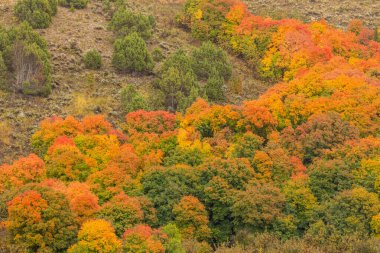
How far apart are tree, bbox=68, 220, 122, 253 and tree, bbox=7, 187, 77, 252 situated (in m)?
1.81

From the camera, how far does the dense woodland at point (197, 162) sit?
51.5 m

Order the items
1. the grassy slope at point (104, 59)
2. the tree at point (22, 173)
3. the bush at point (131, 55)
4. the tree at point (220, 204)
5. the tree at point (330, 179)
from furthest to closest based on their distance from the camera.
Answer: the bush at point (131, 55)
the grassy slope at point (104, 59)
the tree at point (330, 179)
the tree at point (220, 204)
the tree at point (22, 173)

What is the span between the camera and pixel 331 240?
174 ft

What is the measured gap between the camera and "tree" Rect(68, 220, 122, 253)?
4903 cm

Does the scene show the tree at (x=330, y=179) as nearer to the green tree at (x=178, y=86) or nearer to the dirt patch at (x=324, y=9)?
the green tree at (x=178, y=86)

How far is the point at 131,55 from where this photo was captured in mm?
85625

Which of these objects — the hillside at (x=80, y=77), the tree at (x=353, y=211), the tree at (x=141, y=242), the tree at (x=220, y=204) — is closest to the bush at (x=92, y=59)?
the hillside at (x=80, y=77)

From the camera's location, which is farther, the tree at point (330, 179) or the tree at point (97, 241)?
the tree at point (330, 179)

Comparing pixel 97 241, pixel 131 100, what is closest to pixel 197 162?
pixel 131 100

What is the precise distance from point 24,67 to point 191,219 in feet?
108

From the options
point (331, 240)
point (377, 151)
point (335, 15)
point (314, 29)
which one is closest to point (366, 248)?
point (331, 240)

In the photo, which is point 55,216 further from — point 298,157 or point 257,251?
point 298,157

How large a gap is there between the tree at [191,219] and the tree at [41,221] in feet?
33.4

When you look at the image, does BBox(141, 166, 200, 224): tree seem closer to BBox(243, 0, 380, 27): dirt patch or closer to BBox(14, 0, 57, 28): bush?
BBox(14, 0, 57, 28): bush
